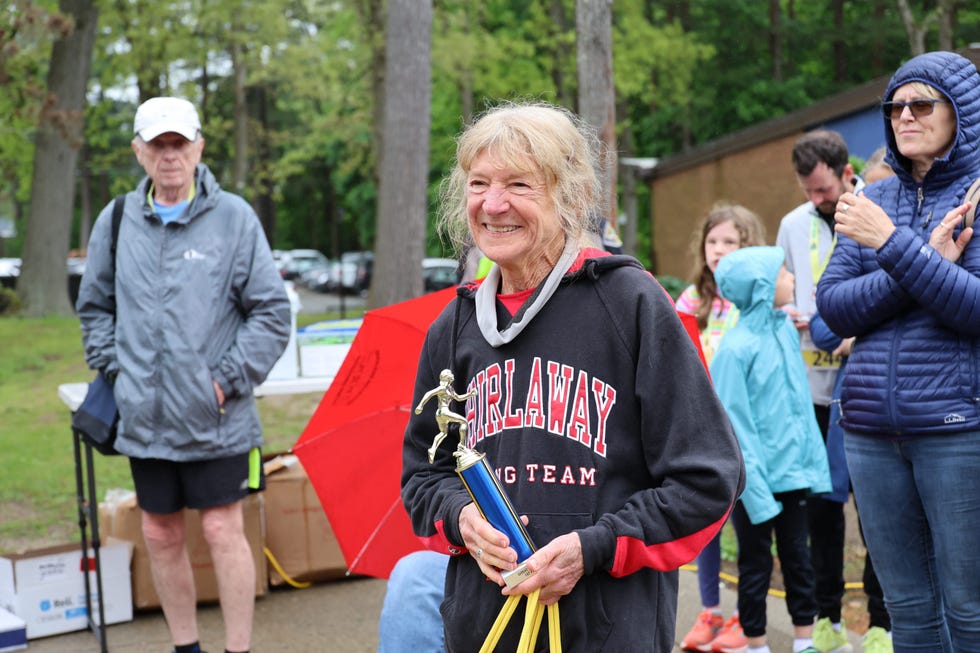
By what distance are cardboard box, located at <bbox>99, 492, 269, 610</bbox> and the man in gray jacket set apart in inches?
35.0

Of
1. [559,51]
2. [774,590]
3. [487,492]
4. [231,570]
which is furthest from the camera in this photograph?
[559,51]

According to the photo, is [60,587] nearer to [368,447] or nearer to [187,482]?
[187,482]

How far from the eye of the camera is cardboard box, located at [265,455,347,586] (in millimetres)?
5359

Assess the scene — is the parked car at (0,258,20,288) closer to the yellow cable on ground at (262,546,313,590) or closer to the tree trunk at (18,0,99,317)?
the tree trunk at (18,0,99,317)

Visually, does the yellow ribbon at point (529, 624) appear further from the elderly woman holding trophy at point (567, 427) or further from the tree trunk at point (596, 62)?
the tree trunk at point (596, 62)

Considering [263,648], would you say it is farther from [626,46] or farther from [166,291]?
[626,46]

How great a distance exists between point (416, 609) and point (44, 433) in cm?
829

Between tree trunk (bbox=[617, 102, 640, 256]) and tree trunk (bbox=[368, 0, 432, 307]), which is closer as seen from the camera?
tree trunk (bbox=[368, 0, 432, 307])

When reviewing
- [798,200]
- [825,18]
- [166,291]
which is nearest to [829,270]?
[166,291]

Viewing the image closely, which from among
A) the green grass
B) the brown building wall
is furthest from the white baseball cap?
the brown building wall

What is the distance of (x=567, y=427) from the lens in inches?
80.3

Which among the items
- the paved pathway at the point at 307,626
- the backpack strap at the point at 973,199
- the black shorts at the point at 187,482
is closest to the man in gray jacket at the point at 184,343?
the black shorts at the point at 187,482

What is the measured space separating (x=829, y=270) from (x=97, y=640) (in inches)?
142

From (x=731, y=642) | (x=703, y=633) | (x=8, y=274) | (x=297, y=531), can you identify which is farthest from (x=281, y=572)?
(x=8, y=274)
